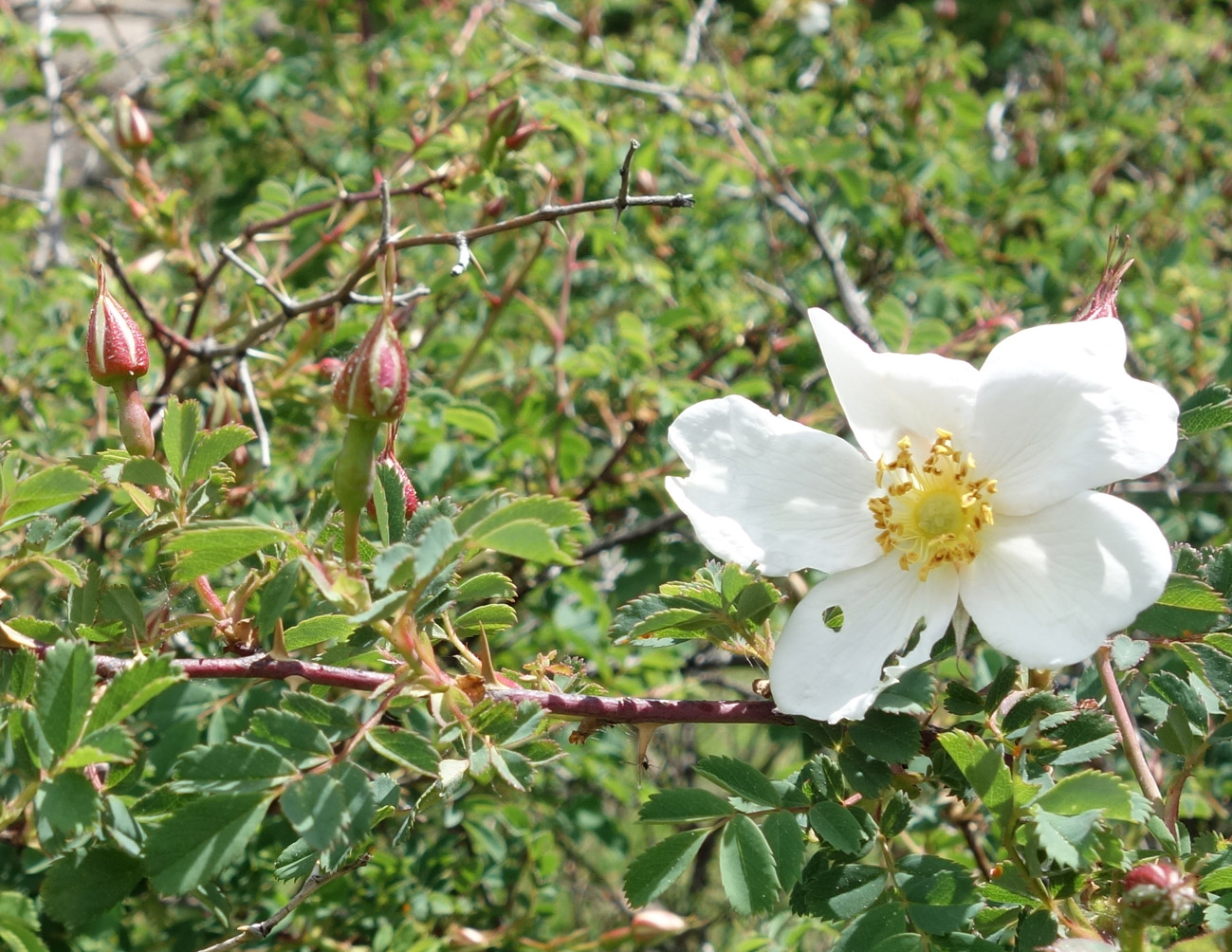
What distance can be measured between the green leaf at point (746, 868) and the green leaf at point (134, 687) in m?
0.43

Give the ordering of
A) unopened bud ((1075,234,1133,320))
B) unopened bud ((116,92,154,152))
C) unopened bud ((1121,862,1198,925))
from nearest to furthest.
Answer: unopened bud ((1121,862,1198,925)) < unopened bud ((1075,234,1133,320)) < unopened bud ((116,92,154,152))

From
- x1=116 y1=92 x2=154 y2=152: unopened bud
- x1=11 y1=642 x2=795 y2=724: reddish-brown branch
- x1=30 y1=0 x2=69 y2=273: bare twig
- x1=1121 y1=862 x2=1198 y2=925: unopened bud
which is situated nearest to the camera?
x1=1121 y1=862 x2=1198 y2=925: unopened bud

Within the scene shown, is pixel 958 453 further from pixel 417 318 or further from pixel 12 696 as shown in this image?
pixel 417 318

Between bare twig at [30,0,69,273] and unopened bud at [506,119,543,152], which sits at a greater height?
unopened bud at [506,119,543,152]

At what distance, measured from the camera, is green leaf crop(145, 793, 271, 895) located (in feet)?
2.12

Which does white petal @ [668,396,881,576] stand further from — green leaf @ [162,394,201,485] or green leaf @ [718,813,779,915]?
green leaf @ [162,394,201,485]

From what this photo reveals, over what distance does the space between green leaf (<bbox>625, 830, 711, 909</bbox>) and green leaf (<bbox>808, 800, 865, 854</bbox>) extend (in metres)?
0.09

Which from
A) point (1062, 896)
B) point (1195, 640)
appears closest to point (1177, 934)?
point (1062, 896)

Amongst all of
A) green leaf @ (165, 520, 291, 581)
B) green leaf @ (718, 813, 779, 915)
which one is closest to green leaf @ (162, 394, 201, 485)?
green leaf @ (165, 520, 291, 581)

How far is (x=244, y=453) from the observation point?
1246 millimetres

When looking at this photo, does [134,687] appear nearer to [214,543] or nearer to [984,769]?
[214,543]

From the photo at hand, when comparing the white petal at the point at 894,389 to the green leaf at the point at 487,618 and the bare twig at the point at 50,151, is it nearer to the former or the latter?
the green leaf at the point at 487,618

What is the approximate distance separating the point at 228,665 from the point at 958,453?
2.12 ft

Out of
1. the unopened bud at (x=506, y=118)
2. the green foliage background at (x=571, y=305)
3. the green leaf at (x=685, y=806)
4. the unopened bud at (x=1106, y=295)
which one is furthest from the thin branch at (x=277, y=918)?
the unopened bud at (x=506, y=118)
